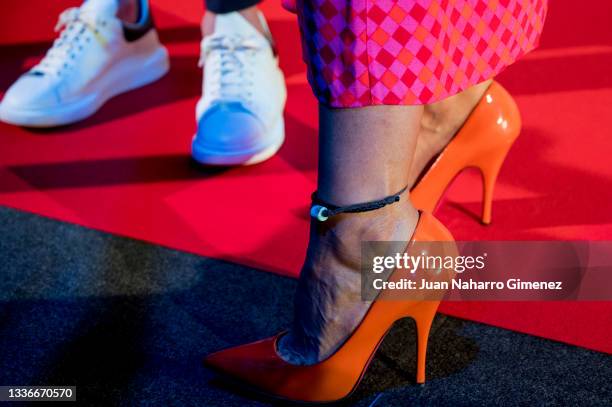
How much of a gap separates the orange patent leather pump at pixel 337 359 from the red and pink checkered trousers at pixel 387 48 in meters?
0.20

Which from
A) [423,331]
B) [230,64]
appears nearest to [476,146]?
[423,331]

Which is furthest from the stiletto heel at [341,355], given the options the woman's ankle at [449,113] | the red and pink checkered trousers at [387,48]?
the woman's ankle at [449,113]

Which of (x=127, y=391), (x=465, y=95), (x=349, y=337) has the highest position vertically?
(x=465, y=95)

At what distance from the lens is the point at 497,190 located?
1259 millimetres

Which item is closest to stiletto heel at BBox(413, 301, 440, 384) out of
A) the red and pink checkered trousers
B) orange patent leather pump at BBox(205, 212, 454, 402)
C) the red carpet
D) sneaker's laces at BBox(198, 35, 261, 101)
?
orange patent leather pump at BBox(205, 212, 454, 402)

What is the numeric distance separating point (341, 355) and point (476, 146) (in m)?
0.44

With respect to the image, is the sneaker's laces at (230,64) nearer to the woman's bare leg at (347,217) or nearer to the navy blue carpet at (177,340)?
the navy blue carpet at (177,340)

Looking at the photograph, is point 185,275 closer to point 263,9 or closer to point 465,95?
point 465,95

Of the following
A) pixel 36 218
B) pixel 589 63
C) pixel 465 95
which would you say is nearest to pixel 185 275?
pixel 36 218

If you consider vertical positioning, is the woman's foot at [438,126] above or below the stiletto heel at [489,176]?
above

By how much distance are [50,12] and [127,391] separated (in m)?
1.62

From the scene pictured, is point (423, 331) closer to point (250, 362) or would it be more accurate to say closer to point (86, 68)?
point (250, 362)

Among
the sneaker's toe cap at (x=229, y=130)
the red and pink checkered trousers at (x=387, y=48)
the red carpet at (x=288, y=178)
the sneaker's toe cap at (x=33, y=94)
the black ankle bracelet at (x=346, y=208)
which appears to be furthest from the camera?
the sneaker's toe cap at (x=33, y=94)

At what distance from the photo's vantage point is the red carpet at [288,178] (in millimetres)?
1150
